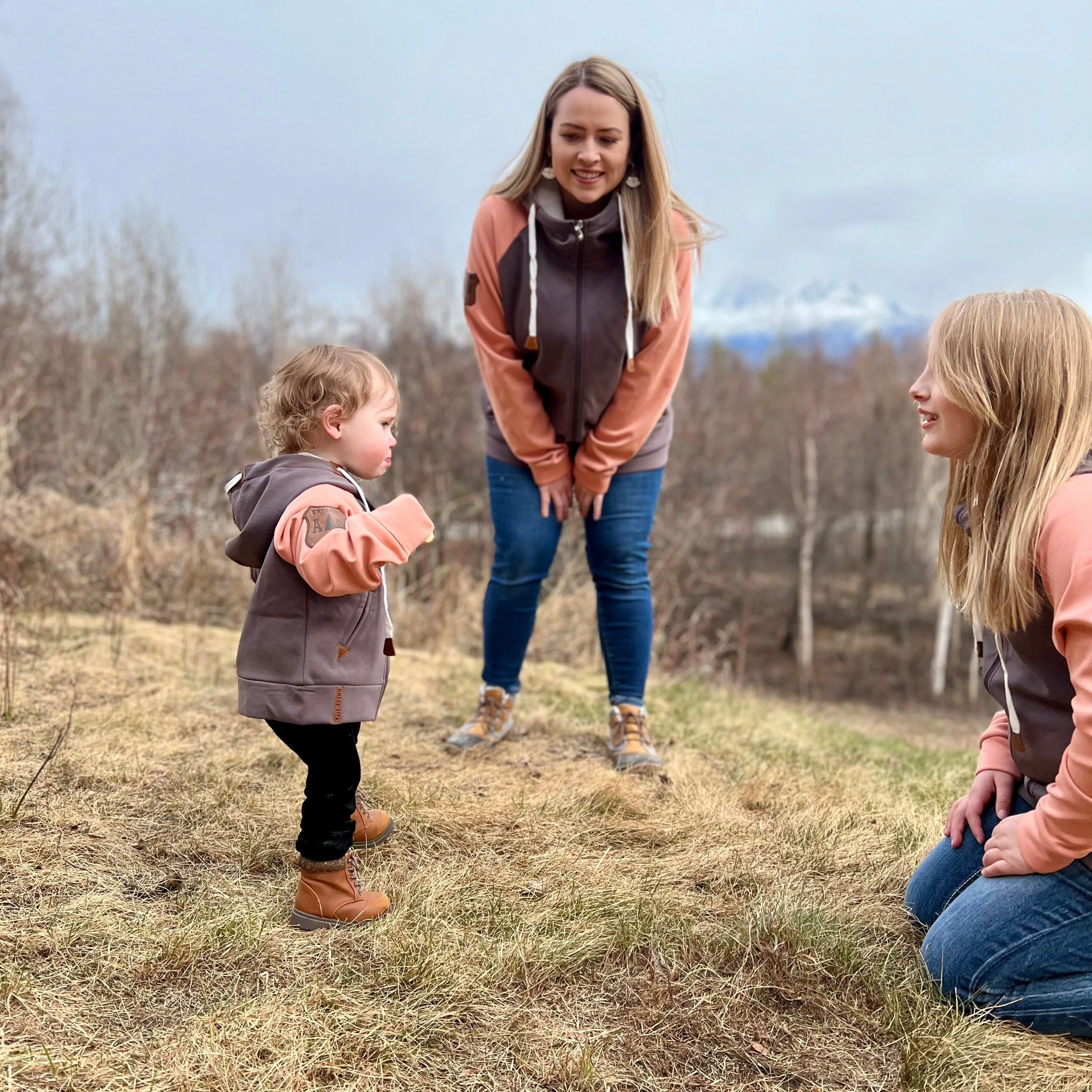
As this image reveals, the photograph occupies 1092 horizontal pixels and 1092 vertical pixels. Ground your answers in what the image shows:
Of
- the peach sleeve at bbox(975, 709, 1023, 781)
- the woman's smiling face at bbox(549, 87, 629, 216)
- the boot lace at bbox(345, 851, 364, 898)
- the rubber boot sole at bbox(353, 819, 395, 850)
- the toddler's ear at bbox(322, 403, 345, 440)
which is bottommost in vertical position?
the rubber boot sole at bbox(353, 819, 395, 850)

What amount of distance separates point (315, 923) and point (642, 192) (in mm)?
2217

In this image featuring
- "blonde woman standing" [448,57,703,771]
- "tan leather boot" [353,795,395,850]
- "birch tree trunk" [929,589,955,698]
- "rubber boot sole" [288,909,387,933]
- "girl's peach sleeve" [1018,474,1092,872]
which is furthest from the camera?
"birch tree trunk" [929,589,955,698]

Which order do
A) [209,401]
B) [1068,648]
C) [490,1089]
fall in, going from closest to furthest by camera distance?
[490,1089] < [1068,648] < [209,401]

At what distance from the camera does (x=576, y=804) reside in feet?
8.33

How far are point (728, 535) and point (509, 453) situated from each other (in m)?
24.5

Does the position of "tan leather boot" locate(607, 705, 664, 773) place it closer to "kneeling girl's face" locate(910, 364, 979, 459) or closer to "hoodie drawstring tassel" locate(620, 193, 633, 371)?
"hoodie drawstring tassel" locate(620, 193, 633, 371)

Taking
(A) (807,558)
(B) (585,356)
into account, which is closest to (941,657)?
(A) (807,558)

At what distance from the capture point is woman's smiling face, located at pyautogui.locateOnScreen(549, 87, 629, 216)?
2.67 metres

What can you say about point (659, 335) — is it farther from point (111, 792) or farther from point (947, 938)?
point (111, 792)

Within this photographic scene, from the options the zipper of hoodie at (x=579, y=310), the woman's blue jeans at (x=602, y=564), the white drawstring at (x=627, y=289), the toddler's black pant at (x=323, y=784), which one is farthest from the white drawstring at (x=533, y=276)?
the toddler's black pant at (x=323, y=784)

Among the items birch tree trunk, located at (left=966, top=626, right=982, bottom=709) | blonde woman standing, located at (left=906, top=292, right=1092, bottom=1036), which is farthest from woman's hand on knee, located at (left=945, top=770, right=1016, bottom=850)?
birch tree trunk, located at (left=966, top=626, right=982, bottom=709)

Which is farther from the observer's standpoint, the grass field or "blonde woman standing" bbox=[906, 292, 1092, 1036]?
"blonde woman standing" bbox=[906, 292, 1092, 1036]

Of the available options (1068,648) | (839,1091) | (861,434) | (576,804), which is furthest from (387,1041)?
(861,434)

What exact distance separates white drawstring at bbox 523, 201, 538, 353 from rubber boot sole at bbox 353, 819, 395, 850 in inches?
57.6
